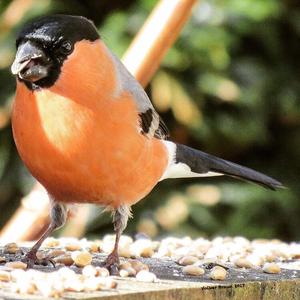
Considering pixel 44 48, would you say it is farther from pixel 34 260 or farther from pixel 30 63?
pixel 34 260

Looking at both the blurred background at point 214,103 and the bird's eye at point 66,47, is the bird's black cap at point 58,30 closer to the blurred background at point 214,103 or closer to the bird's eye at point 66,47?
the bird's eye at point 66,47

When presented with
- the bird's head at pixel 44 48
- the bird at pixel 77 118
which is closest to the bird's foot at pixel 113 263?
the bird at pixel 77 118

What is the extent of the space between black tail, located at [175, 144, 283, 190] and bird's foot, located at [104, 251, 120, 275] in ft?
2.81

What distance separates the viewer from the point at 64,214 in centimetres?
251

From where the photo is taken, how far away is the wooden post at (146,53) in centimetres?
285

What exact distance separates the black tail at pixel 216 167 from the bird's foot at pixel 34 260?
2.90 feet

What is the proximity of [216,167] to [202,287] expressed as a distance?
1.23 metres

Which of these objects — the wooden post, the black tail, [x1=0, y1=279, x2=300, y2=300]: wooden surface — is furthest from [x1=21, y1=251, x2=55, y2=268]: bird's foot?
the black tail

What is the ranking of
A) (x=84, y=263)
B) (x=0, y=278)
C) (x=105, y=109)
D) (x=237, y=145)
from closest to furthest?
(x=0, y=278), (x=84, y=263), (x=105, y=109), (x=237, y=145)

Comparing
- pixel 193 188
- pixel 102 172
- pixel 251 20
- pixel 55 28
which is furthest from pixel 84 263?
pixel 251 20

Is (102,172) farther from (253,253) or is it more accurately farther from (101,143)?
(253,253)

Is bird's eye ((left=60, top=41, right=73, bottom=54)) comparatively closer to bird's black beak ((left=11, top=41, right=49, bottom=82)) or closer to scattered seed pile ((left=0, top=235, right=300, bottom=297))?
bird's black beak ((left=11, top=41, right=49, bottom=82))

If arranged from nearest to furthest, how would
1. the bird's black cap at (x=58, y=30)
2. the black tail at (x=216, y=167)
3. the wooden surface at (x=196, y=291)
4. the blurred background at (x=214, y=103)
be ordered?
1. the wooden surface at (x=196, y=291)
2. the bird's black cap at (x=58, y=30)
3. the black tail at (x=216, y=167)
4. the blurred background at (x=214, y=103)

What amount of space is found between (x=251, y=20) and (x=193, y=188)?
81 cm
